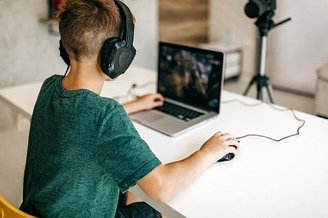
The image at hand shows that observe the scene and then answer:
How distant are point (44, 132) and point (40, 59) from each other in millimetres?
1952

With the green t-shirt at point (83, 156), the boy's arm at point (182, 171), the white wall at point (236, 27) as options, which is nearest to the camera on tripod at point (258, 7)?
the boy's arm at point (182, 171)

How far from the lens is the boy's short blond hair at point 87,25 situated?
38.4 inches

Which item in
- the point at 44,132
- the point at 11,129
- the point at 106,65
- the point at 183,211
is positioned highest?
the point at 106,65

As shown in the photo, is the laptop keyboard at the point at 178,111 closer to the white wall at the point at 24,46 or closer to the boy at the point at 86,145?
the boy at the point at 86,145

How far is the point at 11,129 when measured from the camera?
2582 mm

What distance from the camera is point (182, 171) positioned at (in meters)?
1.05

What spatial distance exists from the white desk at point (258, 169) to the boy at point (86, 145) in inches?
3.1

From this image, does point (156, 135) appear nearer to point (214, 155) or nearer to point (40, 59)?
point (214, 155)

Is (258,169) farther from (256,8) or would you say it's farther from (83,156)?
(256,8)

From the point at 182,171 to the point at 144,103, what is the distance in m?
0.64

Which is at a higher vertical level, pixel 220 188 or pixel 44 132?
pixel 44 132

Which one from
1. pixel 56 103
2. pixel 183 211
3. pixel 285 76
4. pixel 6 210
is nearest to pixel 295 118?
pixel 183 211

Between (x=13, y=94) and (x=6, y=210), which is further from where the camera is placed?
(x=13, y=94)

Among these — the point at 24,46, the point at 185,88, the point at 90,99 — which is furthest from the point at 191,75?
the point at 24,46
